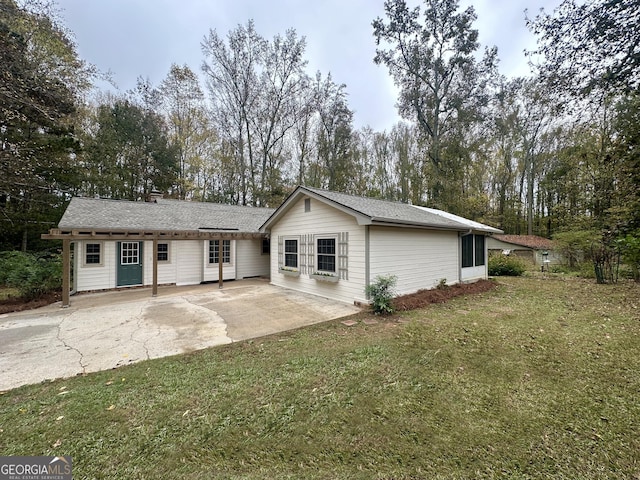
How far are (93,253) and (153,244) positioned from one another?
2.65 m

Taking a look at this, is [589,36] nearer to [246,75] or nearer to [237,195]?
[246,75]

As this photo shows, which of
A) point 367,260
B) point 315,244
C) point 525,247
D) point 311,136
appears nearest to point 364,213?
point 367,260

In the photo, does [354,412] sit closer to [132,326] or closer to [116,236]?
[132,326]

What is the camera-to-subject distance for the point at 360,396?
307cm

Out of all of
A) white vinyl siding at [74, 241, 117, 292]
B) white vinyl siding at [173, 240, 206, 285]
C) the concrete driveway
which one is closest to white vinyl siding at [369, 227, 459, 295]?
the concrete driveway

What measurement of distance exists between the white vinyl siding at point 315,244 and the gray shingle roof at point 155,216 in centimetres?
274

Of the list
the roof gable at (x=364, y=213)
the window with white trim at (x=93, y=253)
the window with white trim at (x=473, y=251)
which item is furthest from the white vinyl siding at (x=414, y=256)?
the window with white trim at (x=93, y=253)

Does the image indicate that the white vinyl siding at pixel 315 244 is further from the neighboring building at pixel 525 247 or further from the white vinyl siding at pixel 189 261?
the neighboring building at pixel 525 247

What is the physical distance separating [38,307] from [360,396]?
9422mm

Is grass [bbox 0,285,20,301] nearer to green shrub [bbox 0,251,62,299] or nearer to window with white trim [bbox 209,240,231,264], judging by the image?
green shrub [bbox 0,251,62,299]

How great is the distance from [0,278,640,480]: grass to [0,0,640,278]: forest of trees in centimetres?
1292

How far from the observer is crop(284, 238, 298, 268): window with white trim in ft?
31.6

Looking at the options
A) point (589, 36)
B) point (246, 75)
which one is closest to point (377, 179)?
point (246, 75)

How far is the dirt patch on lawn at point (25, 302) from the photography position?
6.99m
